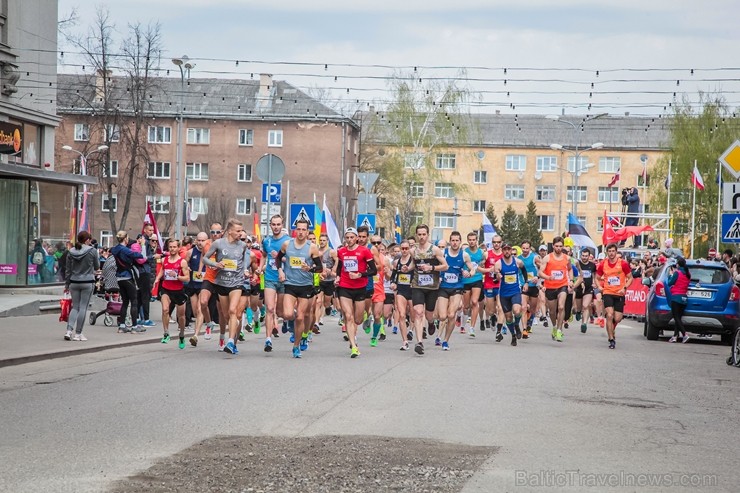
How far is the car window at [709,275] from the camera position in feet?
82.9

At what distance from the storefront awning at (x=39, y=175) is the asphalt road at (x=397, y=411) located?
10488 mm

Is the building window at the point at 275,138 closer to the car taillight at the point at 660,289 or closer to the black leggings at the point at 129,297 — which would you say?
the car taillight at the point at 660,289

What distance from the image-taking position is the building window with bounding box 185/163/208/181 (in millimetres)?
81500

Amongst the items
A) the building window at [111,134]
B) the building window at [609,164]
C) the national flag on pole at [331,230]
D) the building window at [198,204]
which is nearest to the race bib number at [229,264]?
the national flag on pole at [331,230]

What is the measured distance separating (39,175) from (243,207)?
53.0 m

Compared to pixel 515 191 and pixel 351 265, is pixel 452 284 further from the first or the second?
pixel 515 191

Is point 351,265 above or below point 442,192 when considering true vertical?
below

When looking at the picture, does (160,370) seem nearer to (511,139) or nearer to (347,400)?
(347,400)

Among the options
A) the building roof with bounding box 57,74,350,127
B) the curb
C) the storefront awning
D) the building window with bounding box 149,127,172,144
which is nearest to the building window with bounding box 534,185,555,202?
the building roof with bounding box 57,74,350,127

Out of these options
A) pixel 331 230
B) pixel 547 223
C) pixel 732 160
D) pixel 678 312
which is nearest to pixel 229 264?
pixel 678 312

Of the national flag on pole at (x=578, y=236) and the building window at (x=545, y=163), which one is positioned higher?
the building window at (x=545, y=163)

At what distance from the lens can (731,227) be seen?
76.6 ft

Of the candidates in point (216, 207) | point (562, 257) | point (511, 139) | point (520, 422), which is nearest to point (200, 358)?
point (520, 422)

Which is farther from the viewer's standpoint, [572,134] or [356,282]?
[572,134]
